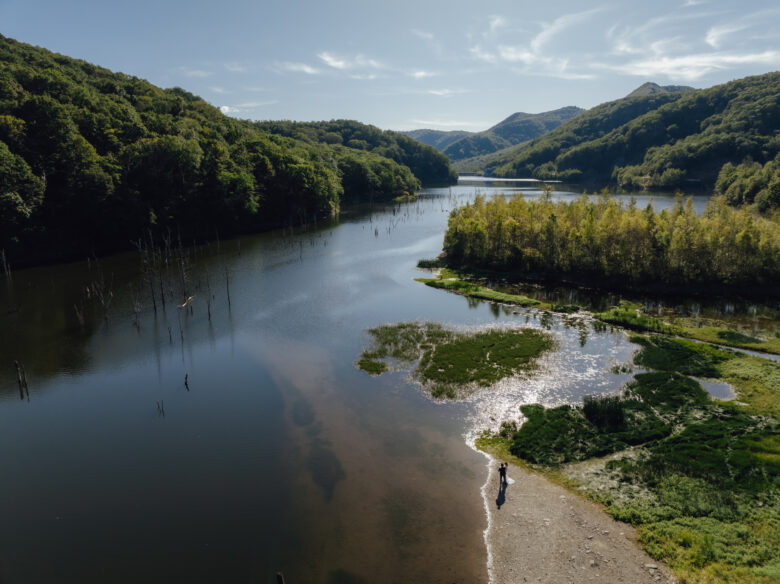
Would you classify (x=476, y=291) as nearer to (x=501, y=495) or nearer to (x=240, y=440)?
(x=501, y=495)

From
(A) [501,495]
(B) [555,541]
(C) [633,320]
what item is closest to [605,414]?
(A) [501,495]

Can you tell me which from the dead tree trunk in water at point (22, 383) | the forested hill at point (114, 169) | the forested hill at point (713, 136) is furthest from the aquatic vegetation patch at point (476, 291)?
the forested hill at point (713, 136)

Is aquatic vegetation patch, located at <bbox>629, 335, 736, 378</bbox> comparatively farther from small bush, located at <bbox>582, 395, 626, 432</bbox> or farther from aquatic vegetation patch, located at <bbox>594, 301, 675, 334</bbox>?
small bush, located at <bbox>582, 395, 626, 432</bbox>

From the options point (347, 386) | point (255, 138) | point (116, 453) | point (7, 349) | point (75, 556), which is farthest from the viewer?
point (255, 138)

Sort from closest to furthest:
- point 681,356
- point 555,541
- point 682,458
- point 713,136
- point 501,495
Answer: point 555,541 < point 501,495 < point 682,458 < point 681,356 < point 713,136

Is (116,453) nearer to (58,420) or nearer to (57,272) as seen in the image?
(58,420)

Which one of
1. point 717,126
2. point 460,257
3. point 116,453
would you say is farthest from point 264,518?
point 717,126

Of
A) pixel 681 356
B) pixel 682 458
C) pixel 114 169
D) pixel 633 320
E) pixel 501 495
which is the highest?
pixel 114 169
